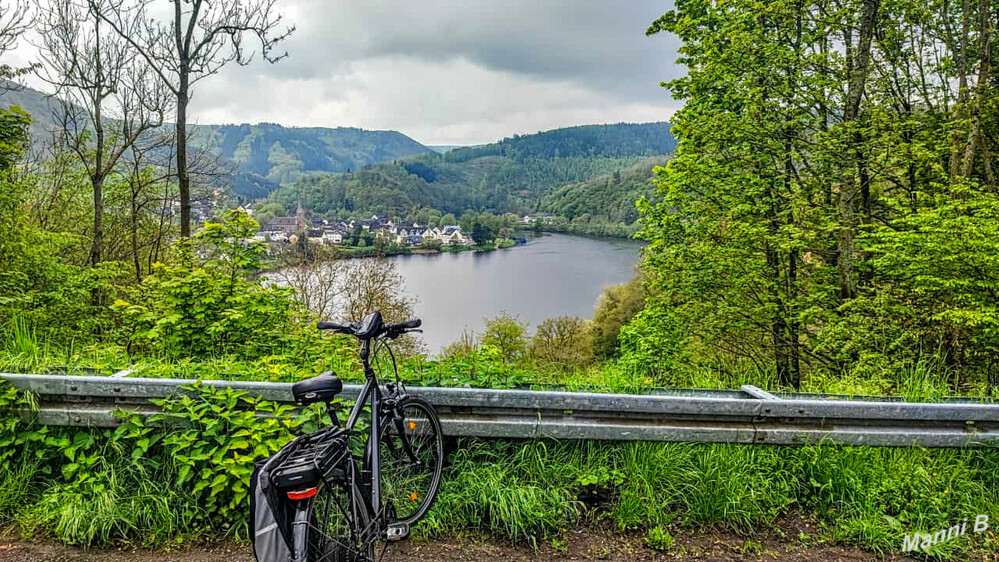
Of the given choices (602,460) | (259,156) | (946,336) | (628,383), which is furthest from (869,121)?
(259,156)

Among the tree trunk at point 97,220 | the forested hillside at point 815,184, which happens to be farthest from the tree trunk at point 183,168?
the forested hillside at point 815,184

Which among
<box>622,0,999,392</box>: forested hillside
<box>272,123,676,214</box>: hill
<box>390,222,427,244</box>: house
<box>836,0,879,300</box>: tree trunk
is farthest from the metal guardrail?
<box>390,222,427,244</box>: house

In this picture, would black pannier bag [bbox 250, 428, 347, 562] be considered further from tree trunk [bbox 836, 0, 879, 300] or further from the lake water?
the lake water

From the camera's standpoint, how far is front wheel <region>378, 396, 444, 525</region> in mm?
2584

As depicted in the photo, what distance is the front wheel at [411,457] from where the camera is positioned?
2584mm

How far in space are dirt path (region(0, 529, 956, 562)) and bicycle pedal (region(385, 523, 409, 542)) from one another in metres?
0.25

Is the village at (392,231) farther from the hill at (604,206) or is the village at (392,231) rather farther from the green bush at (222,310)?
the green bush at (222,310)

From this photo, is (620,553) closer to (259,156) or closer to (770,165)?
(770,165)

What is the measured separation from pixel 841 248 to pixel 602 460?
34.4 ft

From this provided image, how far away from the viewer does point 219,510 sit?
2680 mm

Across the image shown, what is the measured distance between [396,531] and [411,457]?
0.42 m

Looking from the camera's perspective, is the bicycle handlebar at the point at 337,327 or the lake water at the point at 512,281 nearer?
the bicycle handlebar at the point at 337,327

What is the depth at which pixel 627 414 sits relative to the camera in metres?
2.93

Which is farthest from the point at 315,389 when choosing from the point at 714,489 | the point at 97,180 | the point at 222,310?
the point at 97,180
